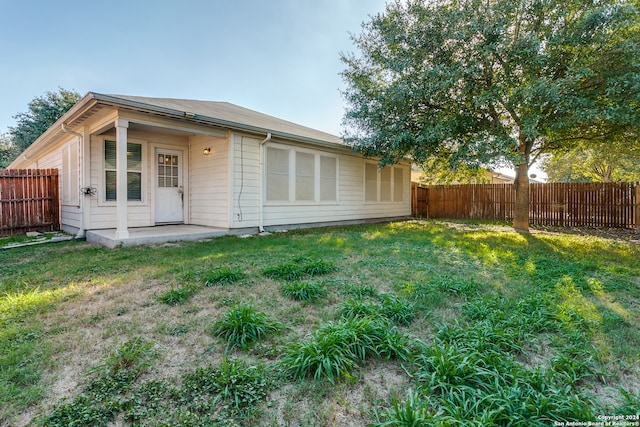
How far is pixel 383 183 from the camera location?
1113 cm

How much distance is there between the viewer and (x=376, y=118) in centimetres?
829

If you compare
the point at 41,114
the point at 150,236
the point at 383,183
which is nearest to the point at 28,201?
the point at 150,236

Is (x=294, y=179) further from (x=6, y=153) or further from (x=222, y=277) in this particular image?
(x=6, y=153)

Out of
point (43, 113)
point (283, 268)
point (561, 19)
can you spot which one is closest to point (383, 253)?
point (283, 268)

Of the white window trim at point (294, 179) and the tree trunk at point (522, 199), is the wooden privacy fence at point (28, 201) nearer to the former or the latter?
the white window trim at point (294, 179)

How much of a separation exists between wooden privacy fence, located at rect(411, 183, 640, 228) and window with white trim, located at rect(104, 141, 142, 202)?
430 inches

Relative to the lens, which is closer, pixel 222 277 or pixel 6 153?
pixel 222 277

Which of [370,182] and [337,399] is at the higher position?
[370,182]

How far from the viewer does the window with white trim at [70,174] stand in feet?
23.0

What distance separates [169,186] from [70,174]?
236 centimetres

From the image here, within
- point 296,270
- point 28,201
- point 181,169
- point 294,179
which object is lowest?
point 296,270

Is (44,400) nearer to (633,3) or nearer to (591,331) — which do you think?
(591,331)

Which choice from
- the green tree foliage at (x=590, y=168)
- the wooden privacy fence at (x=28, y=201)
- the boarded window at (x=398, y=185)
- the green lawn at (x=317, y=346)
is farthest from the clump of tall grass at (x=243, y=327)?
the green tree foliage at (x=590, y=168)

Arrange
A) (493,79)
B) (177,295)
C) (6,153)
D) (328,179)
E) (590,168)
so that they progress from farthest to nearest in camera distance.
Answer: (6,153), (590,168), (328,179), (493,79), (177,295)
